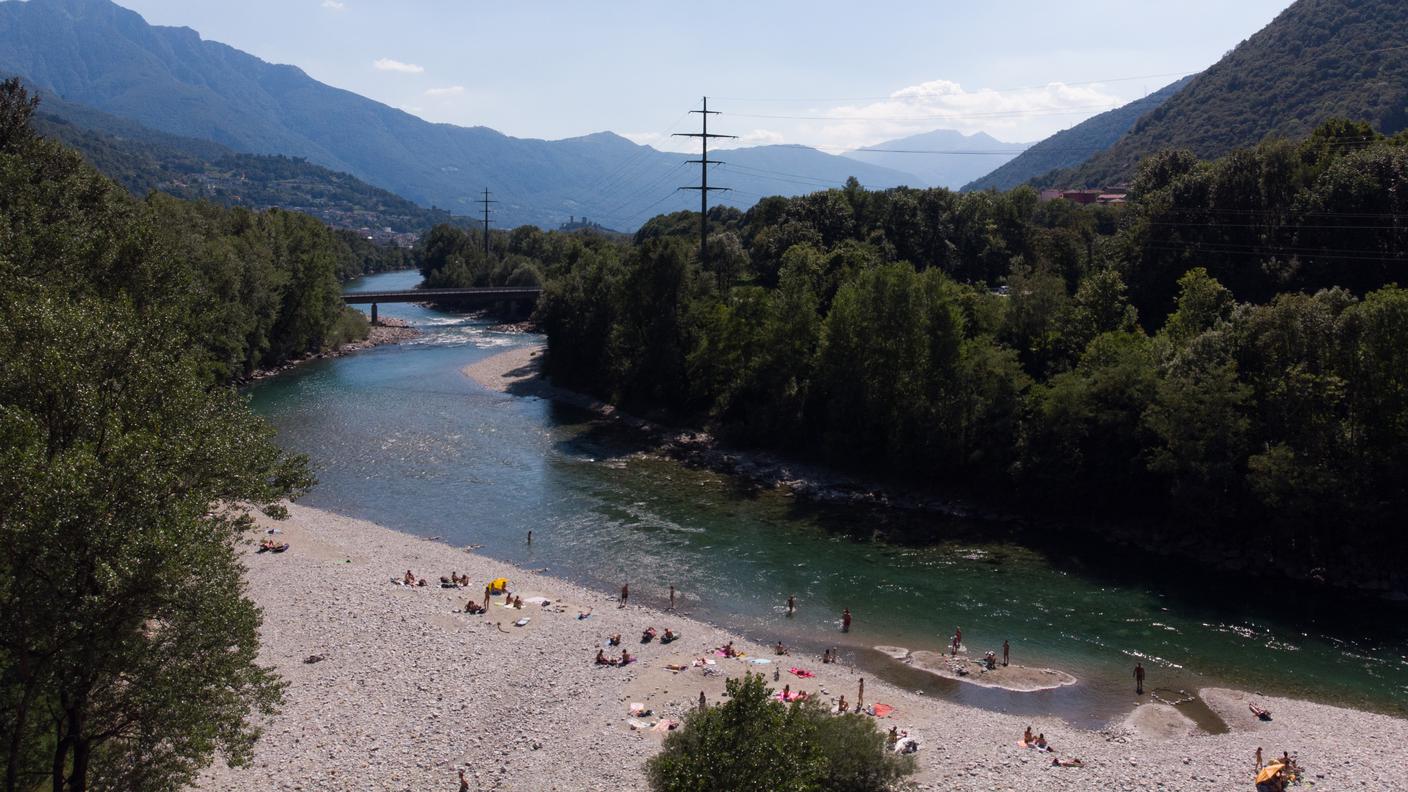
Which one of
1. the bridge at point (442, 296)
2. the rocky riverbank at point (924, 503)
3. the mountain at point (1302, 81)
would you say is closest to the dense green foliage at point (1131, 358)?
the rocky riverbank at point (924, 503)

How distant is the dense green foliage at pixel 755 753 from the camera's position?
51.8 feet

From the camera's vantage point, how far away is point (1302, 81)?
128125 mm

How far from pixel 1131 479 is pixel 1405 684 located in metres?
15.1

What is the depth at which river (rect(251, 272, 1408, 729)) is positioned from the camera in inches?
1193

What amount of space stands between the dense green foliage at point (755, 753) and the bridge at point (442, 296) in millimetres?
87649

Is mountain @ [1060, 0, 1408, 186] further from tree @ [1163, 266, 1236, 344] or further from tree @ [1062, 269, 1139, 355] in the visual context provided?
tree @ [1163, 266, 1236, 344]

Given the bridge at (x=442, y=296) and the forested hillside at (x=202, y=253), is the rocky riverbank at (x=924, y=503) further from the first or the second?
the bridge at (x=442, y=296)

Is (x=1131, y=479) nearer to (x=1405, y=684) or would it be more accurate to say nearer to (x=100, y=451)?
(x=1405, y=684)

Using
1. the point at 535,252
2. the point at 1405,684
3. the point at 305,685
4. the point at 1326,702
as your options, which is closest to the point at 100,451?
the point at 305,685

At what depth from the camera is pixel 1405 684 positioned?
29.0 metres

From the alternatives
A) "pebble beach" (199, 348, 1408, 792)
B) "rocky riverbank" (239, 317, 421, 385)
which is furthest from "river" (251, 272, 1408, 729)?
"rocky riverbank" (239, 317, 421, 385)

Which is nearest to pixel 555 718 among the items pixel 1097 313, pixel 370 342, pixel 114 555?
pixel 114 555

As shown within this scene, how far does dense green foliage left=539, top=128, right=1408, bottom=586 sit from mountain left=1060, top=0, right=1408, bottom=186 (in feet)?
213

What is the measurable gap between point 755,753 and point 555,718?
11856 mm
